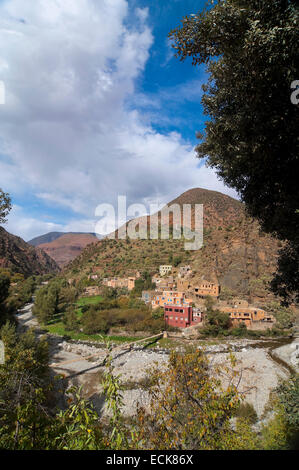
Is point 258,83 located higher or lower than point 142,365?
higher

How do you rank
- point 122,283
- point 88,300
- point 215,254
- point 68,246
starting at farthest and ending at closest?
point 68,246
point 122,283
point 88,300
point 215,254

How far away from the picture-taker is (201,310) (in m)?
32.4

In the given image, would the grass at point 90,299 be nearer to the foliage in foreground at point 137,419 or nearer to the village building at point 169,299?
the village building at point 169,299

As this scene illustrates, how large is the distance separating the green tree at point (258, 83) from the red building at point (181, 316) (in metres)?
27.6

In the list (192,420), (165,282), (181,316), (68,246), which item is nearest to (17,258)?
(165,282)

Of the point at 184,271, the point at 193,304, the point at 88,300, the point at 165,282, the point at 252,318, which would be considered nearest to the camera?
the point at 252,318

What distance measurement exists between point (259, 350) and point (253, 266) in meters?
20.7

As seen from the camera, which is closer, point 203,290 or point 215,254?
point 203,290

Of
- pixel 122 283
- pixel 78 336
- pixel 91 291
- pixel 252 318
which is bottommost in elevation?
pixel 78 336

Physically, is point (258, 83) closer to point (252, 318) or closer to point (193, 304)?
point (252, 318)

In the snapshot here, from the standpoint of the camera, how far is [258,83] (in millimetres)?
3383

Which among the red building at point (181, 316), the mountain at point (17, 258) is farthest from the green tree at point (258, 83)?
the mountain at point (17, 258)

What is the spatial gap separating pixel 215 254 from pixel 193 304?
14.6m
